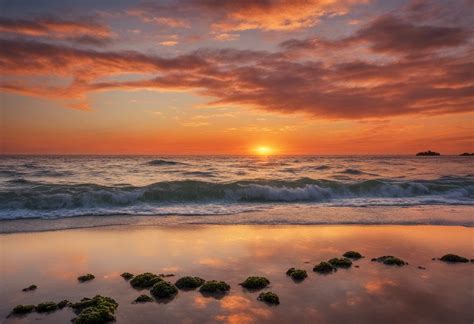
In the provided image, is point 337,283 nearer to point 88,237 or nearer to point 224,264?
point 224,264

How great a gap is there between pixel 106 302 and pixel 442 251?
977 centimetres

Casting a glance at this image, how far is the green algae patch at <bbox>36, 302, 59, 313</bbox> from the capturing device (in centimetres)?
673

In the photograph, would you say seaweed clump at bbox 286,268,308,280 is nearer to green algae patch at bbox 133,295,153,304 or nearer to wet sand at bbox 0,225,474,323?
wet sand at bbox 0,225,474,323

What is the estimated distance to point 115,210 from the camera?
18359 millimetres

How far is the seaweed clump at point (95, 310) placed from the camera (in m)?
6.23

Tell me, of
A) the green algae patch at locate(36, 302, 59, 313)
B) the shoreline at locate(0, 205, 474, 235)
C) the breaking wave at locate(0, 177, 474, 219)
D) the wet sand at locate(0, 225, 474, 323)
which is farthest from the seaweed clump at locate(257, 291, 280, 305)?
the breaking wave at locate(0, 177, 474, 219)

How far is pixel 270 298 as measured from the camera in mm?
7105

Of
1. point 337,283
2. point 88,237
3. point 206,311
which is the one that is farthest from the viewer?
point 88,237

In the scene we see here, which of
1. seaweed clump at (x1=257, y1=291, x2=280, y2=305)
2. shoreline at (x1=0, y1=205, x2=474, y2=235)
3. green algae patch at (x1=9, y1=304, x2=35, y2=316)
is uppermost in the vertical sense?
seaweed clump at (x1=257, y1=291, x2=280, y2=305)

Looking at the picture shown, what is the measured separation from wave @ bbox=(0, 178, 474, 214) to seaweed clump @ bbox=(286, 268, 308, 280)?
1311cm

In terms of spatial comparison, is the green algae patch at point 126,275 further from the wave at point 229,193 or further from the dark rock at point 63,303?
the wave at point 229,193

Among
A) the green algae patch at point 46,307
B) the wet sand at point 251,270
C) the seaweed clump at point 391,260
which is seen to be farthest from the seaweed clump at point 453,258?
the green algae patch at point 46,307

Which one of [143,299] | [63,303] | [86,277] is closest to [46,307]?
[63,303]

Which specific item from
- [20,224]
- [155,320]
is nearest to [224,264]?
[155,320]
